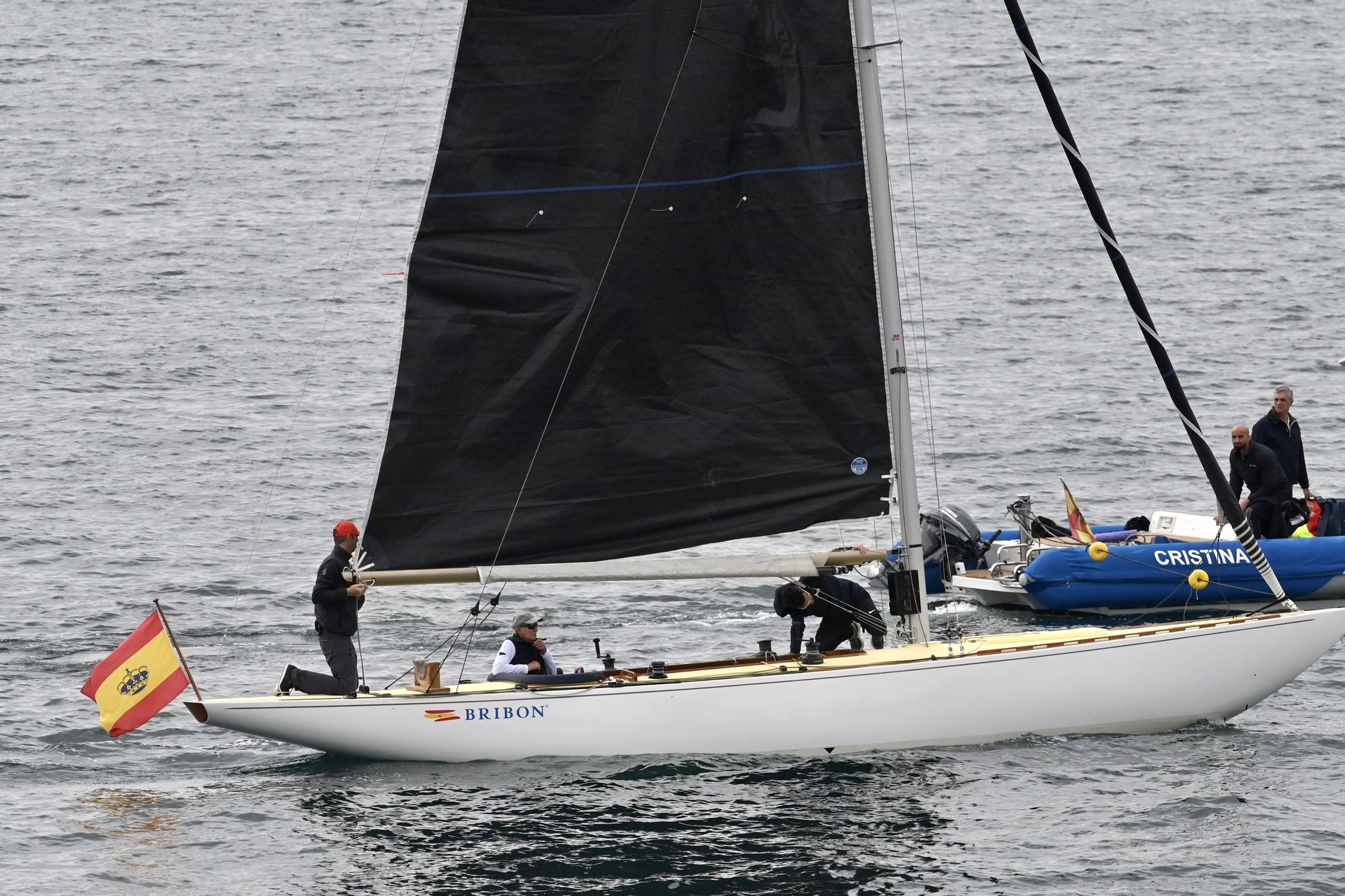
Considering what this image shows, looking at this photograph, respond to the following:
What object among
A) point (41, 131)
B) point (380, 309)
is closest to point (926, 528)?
point (380, 309)

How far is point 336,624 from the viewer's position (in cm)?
1872

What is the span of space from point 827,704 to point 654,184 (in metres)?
5.82

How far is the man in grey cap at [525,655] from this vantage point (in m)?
18.9

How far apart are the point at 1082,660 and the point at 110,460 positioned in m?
22.2

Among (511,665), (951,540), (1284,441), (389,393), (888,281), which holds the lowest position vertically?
(511,665)

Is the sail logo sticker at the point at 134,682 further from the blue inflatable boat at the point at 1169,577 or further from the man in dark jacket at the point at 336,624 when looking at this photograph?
the blue inflatable boat at the point at 1169,577

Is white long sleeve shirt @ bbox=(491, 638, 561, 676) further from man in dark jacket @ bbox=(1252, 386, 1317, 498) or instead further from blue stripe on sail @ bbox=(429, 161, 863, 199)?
man in dark jacket @ bbox=(1252, 386, 1317, 498)

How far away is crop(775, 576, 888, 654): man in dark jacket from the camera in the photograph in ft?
63.4

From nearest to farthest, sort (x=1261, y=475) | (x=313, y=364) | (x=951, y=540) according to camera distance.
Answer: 1. (x=1261, y=475)
2. (x=951, y=540)
3. (x=313, y=364)

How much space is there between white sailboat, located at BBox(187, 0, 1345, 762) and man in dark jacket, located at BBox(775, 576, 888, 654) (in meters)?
0.91

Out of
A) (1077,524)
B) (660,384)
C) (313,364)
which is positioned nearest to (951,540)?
(1077,524)

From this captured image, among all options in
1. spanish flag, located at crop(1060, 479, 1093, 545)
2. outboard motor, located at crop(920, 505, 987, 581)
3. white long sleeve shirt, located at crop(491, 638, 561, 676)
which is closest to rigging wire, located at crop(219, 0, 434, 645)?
white long sleeve shirt, located at crop(491, 638, 561, 676)

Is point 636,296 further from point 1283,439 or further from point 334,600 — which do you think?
point 1283,439

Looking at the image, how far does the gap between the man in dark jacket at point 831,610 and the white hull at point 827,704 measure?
634 millimetres
